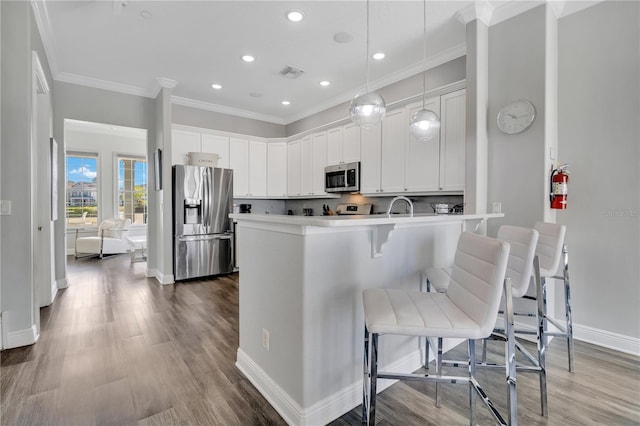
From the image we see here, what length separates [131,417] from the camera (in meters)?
1.71

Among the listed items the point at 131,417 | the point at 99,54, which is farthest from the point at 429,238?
the point at 99,54

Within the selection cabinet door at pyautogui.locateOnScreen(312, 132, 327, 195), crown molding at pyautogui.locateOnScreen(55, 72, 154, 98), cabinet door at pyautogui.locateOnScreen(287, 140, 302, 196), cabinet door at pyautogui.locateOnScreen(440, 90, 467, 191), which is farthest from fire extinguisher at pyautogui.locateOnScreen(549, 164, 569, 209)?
crown molding at pyautogui.locateOnScreen(55, 72, 154, 98)

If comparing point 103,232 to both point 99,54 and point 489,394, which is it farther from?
point 489,394

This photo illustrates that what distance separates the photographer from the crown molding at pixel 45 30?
2723mm

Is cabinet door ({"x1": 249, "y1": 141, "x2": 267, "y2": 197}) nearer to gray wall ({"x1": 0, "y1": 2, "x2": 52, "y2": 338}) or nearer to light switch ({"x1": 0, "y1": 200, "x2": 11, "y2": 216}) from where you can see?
gray wall ({"x1": 0, "y1": 2, "x2": 52, "y2": 338})

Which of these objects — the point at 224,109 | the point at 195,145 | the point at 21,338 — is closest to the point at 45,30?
the point at 195,145

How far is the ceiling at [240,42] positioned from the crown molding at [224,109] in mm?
248

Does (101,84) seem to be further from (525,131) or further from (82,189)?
(525,131)

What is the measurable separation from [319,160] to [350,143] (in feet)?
2.53

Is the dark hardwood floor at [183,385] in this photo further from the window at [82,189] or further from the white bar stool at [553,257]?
the window at [82,189]

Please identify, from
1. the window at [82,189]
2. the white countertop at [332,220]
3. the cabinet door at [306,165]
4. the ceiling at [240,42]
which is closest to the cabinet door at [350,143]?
the ceiling at [240,42]

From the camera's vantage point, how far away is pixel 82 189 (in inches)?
283

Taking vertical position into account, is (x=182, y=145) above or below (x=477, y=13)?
below

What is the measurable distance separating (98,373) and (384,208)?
366 cm
